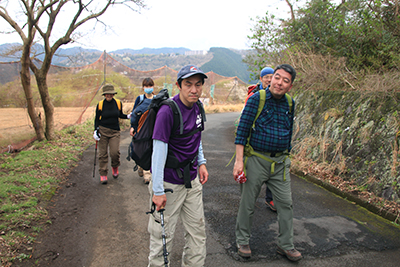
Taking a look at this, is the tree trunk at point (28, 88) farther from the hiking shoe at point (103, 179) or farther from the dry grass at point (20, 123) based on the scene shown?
the hiking shoe at point (103, 179)

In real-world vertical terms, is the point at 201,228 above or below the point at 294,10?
below

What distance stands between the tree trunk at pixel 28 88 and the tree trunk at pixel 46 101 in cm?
23

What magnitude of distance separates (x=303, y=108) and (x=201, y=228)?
656 centimetres

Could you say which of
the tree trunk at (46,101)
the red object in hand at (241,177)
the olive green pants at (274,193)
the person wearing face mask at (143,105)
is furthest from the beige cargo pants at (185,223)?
the tree trunk at (46,101)

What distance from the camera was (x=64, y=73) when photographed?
376 inches

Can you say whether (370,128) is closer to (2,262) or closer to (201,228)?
(201,228)

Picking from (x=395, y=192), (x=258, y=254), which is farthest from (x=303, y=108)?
(x=258, y=254)

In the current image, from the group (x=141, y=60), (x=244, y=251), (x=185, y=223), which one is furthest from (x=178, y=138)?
(x=141, y=60)

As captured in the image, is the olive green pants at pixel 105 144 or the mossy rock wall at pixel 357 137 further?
the olive green pants at pixel 105 144

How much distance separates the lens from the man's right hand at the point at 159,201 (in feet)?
7.27

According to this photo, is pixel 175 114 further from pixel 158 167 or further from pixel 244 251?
pixel 244 251

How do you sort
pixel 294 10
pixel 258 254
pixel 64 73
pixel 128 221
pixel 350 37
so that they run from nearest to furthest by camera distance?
pixel 258 254 → pixel 128 221 → pixel 350 37 → pixel 64 73 → pixel 294 10

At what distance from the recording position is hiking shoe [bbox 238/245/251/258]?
3.15 metres

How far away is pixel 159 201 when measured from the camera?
2.22m
